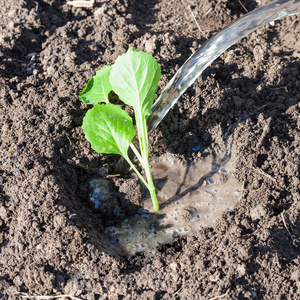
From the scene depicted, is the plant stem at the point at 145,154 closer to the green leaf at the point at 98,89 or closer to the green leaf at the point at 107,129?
the green leaf at the point at 107,129

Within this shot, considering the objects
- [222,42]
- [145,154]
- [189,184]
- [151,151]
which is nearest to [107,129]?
[145,154]

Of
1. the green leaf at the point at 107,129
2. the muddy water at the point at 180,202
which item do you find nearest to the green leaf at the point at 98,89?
the green leaf at the point at 107,129

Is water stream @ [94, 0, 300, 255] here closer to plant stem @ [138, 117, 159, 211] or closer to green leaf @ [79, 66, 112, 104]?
plant stem @ [138, 117, 159, 211]

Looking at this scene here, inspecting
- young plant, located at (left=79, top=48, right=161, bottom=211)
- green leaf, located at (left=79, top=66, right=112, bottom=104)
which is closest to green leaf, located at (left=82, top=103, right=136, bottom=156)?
young plant, located at (left=79, top=48, right=161, bottom=211)

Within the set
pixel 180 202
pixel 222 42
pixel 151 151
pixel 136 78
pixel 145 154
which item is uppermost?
pixel 136 78

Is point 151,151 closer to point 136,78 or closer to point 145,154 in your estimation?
point 145,154
